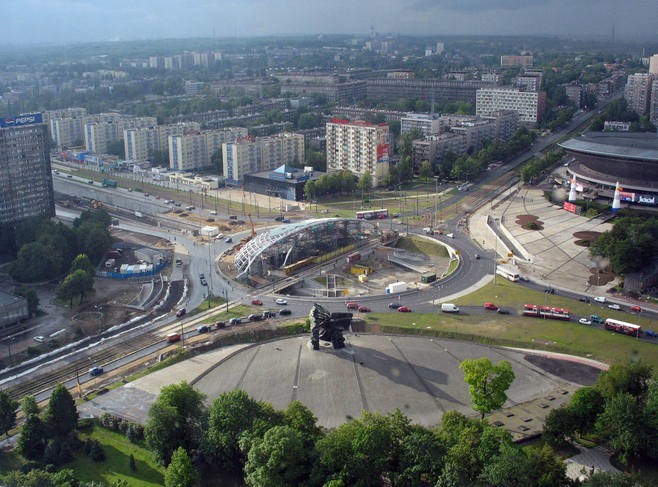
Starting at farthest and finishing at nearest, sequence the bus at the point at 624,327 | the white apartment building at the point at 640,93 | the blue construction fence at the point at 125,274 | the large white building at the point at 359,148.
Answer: the white apartment building at the point at 640,93, the large white building at the point at 359,148, the blue construction fence at the point at 125,274, the bus at the point at 624,327

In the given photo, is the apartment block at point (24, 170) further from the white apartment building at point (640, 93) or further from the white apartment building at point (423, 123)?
the white apartment building at point (640, 93)

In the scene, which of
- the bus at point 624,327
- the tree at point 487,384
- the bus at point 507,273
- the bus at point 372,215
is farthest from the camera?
the bus at point 372,215

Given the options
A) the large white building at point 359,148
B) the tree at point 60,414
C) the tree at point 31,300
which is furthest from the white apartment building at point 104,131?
the tree at point 60,414

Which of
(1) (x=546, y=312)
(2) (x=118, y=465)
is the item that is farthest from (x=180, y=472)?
(1) (x=546, y=312)

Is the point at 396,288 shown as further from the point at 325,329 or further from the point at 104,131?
the point at 104,131

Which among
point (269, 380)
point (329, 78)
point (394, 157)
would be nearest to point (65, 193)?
point (394, 157)

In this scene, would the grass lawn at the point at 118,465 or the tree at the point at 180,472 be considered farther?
the grass lawn at the point at 118,465

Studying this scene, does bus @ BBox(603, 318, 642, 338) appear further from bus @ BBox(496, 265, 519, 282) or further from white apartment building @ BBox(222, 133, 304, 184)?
white apartment building @ BBox(222, 133, 304, 184)

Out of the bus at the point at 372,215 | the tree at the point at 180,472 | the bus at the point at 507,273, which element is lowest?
the tree at the point at 180,472
